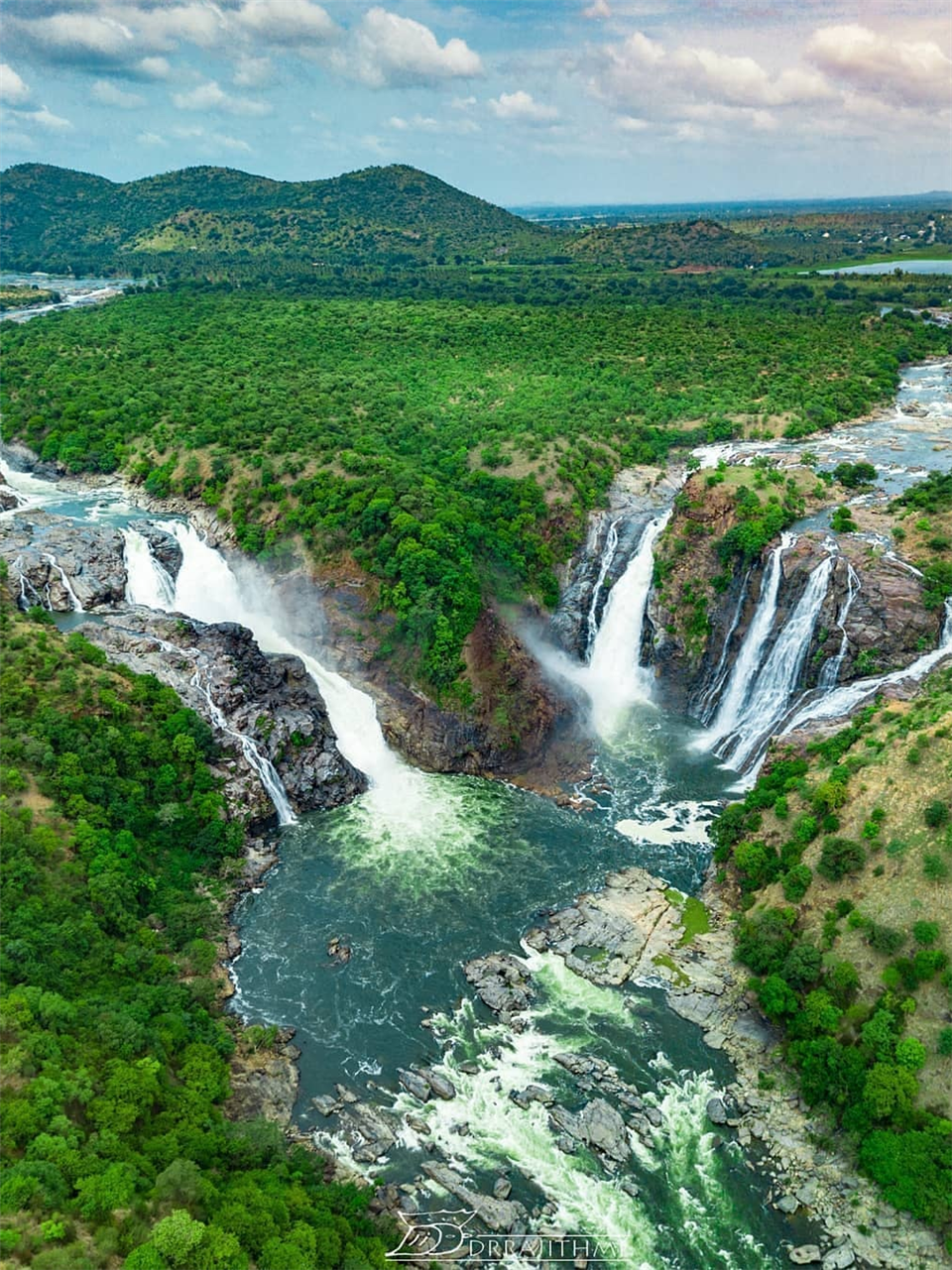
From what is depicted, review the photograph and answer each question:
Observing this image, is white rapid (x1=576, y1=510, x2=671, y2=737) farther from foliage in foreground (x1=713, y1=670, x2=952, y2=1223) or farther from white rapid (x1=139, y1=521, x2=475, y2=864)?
foliage in foreground (x1=713, y1=670, x2=952, y2=1223)

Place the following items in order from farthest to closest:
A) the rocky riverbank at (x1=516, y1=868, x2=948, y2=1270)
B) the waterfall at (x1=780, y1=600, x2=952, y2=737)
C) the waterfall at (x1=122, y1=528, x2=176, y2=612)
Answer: the waterfall at (x1=122, y1=528, x2=176, y2=612), the waterfall at (x1=780, y1=600, x2=952, y2=737), the rocky riverbank at (x1=516, y1=868, x2=948, y2=1270)

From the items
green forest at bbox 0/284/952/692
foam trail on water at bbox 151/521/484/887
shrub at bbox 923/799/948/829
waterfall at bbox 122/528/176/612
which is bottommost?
foam trail on water at bbox 151/521/484/887

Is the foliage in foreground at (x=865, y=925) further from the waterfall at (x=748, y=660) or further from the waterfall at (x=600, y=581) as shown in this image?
the waterfall at (x=600, y=581)

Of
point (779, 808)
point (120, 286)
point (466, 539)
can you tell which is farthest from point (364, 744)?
point (120, 286)

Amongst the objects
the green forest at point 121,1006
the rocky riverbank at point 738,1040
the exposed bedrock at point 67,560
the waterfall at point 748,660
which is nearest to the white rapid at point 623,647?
the waterfall at point 748,660

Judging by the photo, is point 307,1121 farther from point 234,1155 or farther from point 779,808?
point 779,808

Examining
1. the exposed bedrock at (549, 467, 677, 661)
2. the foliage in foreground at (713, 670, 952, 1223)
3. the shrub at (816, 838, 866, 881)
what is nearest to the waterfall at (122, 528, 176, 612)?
the exposed bedrock at (549, 467, 677, 661)
